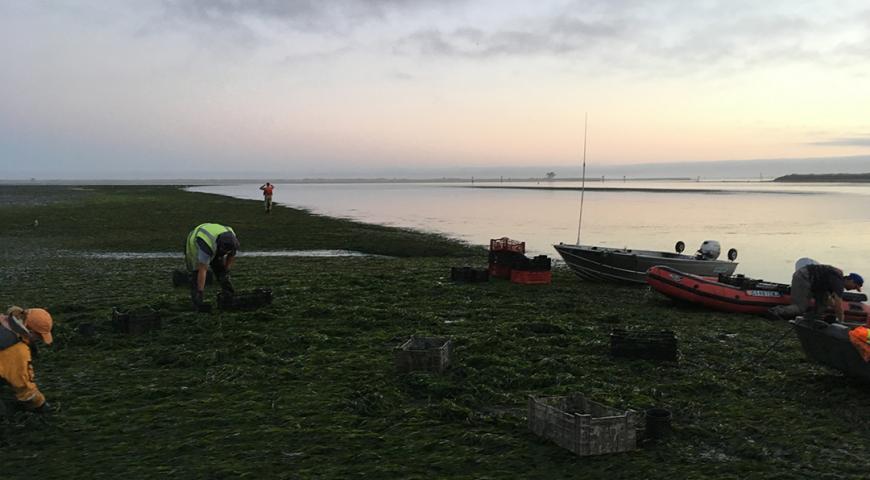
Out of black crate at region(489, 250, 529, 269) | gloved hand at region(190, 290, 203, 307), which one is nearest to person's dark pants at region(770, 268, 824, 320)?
black crate at region(489, 250, 529, 269)

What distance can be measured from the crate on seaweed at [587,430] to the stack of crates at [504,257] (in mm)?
9791

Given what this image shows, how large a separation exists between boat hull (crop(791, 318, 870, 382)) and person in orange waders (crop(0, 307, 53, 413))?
8591 millimetres

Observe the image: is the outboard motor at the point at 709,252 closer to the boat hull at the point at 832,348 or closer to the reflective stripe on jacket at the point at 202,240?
the boat hull at the point at 832,348

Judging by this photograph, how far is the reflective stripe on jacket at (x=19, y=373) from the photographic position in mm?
5387

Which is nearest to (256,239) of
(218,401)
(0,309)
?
(0,309)

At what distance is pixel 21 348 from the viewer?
5.48 meters

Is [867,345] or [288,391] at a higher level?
[867,345]

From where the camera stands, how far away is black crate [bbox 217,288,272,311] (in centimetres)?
1065

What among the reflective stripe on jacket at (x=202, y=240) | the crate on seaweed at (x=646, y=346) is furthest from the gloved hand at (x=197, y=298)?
the crate on seaweed at (x=646, y=346)

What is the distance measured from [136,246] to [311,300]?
1439 cm

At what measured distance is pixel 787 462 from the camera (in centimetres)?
509

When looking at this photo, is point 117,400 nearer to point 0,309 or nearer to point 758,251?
point 0,309

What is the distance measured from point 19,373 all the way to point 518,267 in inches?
447

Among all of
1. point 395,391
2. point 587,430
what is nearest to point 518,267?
point 395,391
